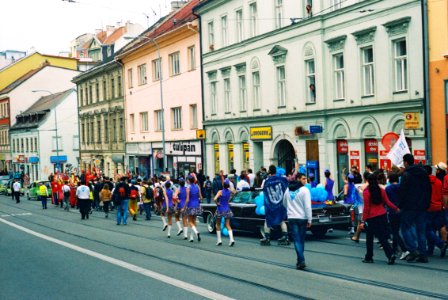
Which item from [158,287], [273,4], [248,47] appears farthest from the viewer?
[248,47]

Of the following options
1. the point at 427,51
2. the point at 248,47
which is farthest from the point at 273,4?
the point at 427,51

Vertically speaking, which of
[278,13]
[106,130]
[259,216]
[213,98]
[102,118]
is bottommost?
[259,216]

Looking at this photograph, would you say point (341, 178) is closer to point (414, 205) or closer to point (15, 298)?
point (414, 205)

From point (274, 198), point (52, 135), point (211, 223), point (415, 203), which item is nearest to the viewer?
point (415, 203)

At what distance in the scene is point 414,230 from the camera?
13.0 m

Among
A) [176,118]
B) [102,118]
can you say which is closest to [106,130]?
[102,118]

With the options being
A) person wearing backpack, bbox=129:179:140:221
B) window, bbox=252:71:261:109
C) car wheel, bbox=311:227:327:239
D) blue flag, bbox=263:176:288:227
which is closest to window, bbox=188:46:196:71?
window, bbox=252:71:261:109

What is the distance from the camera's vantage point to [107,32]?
96.9 metres

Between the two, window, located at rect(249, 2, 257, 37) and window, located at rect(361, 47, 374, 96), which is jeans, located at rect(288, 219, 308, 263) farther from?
window, located at rect(249, 2, 257, 37)

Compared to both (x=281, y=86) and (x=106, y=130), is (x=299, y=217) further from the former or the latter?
(x=106, y=130)

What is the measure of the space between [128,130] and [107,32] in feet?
145

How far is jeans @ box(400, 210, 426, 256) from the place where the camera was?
511 inches

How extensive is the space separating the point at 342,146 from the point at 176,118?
1901 centimetres

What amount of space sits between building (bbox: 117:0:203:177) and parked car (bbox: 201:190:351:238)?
2084 cm
